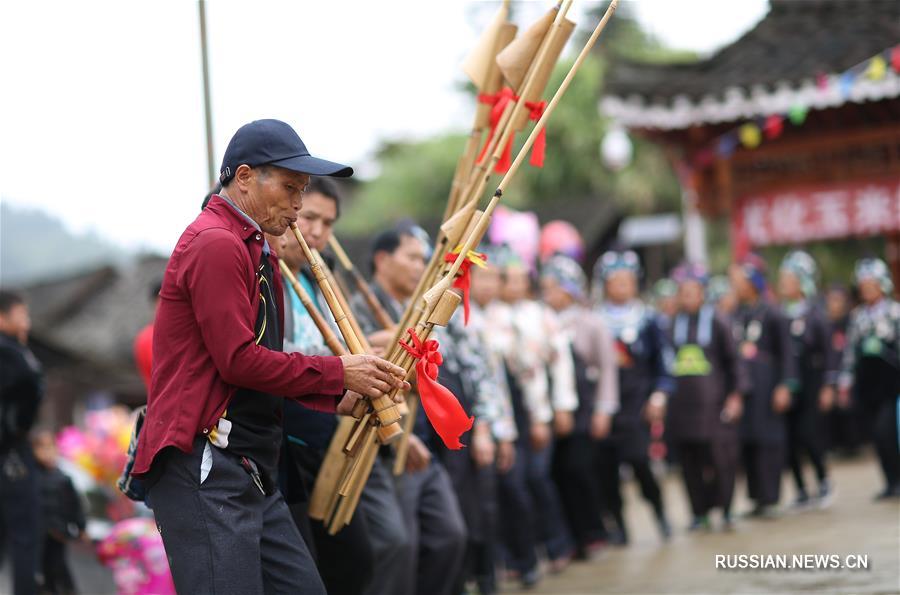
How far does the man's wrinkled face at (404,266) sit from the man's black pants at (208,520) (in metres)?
2.31

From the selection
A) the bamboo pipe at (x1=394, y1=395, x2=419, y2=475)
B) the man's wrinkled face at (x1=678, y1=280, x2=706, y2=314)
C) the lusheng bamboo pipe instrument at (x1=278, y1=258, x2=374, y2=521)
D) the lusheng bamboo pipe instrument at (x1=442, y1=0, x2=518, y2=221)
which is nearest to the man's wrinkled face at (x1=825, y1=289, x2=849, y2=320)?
the man's wrinkled face at (x1=678, y1=280, x2=706, y2=314)

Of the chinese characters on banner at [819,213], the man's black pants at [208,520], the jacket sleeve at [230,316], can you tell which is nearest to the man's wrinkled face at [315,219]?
the jacket sleeve at [230,316]

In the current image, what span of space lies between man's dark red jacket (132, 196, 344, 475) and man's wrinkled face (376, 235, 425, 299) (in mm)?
2180

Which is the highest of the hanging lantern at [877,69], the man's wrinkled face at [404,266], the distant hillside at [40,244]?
the hanging lantern at [877,69]

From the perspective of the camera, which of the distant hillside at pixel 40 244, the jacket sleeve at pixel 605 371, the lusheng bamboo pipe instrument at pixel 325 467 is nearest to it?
the lusheng bamboo pipe instrument at pixel 325 467

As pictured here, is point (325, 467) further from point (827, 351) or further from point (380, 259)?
point (827, 351)

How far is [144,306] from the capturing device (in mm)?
22859

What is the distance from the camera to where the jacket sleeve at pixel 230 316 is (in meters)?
3.58

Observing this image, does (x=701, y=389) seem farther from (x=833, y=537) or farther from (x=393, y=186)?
(x=393, y=186)

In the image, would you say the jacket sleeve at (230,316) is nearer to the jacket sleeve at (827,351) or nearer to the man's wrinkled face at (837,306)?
the jacket sleeve at (827,351)

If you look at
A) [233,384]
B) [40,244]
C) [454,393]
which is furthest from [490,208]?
[40,244]

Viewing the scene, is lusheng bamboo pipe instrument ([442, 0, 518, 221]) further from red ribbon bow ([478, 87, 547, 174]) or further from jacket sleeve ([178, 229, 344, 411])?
jacket sleeve ([178, 229, 344, 411])

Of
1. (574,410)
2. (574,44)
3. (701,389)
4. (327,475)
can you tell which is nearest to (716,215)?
(701,389)

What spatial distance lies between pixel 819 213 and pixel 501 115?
877cm
